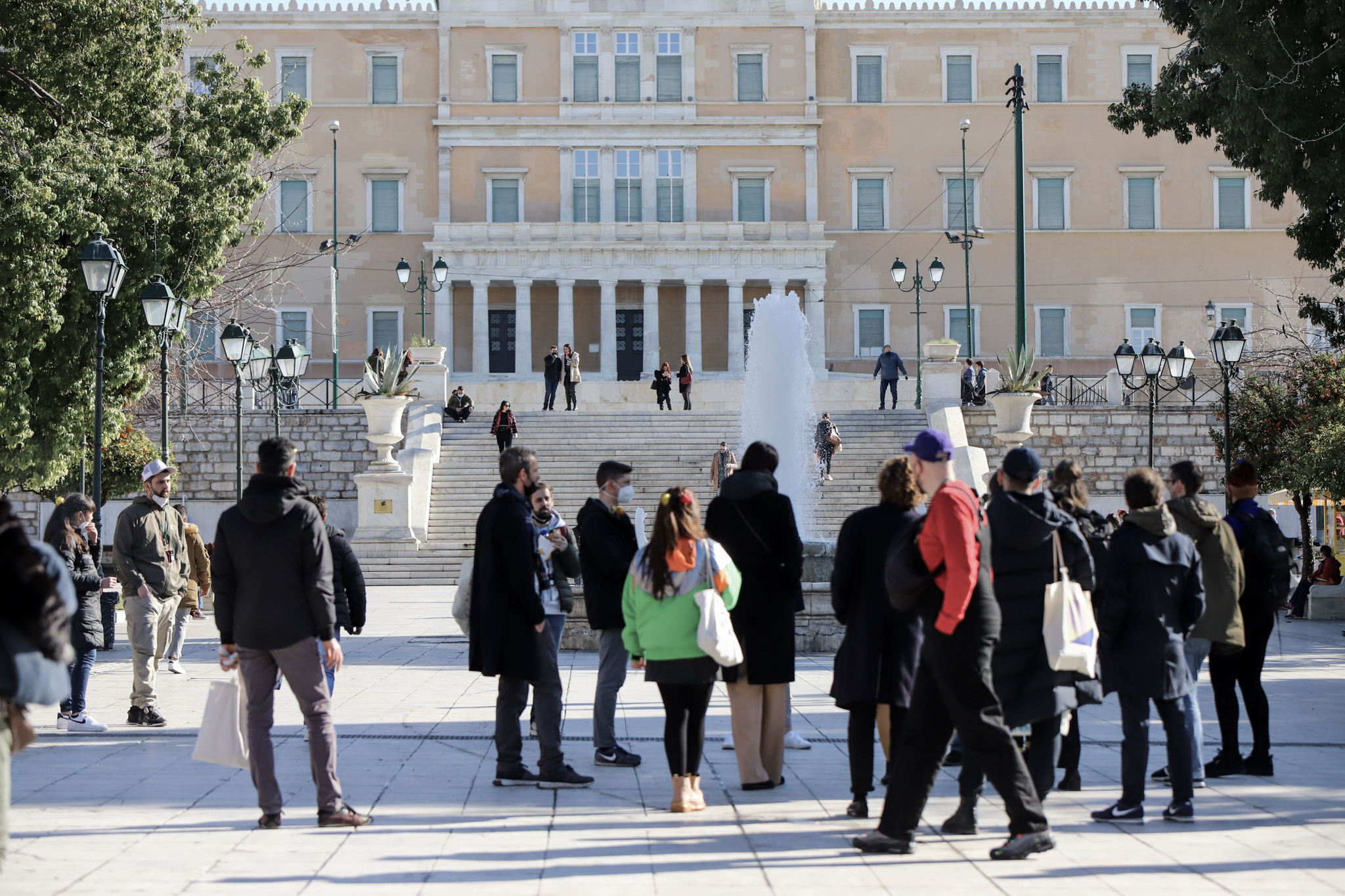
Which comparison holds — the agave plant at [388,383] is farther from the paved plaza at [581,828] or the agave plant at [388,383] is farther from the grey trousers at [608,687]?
the grey trousers at [608,687]

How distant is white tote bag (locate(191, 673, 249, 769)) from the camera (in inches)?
254

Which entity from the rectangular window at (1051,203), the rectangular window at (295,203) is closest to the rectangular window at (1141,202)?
the rectangular window at (1051,203)

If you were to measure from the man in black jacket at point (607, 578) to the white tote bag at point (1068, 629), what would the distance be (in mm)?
2389

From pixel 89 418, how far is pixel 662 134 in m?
31.4

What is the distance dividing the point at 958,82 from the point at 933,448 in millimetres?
44768

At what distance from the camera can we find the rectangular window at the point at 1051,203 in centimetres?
4800

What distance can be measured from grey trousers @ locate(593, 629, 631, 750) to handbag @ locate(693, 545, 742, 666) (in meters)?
1.35

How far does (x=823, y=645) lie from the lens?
45.2 ft

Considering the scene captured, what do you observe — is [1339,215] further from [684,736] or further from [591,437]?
[591,437]

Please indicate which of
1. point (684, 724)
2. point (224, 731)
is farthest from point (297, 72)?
point (684, 724)

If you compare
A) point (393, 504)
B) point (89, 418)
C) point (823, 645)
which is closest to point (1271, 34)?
point (823, 645)

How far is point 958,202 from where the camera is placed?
4772 cm

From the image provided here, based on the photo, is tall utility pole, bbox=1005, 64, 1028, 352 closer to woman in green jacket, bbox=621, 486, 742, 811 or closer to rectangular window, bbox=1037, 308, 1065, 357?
woman in green jacket, bbox=621, 486, 742, 811

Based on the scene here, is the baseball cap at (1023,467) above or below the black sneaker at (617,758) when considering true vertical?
above
